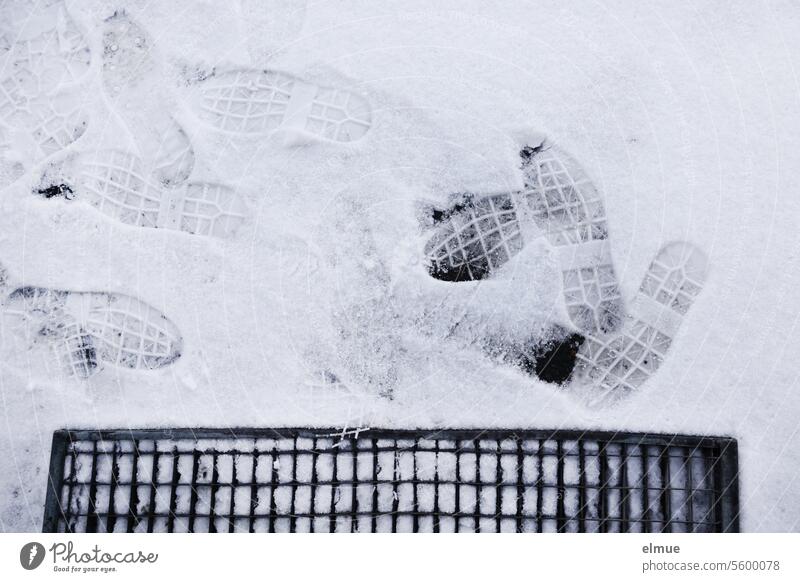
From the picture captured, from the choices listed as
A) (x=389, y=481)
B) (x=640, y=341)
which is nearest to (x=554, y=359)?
(x=640, y=341)

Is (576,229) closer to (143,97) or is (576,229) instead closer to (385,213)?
(385,213)

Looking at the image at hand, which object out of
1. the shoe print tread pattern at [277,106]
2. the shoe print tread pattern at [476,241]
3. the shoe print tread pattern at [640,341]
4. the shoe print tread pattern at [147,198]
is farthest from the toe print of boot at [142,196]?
the shoe print tread pattern at [640,341]

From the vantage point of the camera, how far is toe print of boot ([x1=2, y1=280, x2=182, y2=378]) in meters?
1.77

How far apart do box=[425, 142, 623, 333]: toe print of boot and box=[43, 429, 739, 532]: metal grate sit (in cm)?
42

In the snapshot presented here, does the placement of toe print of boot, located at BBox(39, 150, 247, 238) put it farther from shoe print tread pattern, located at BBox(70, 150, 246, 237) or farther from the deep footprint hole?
the deep footprint hole

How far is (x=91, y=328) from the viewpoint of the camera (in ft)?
5.82

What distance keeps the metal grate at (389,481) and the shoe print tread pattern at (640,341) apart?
17 centimetres
